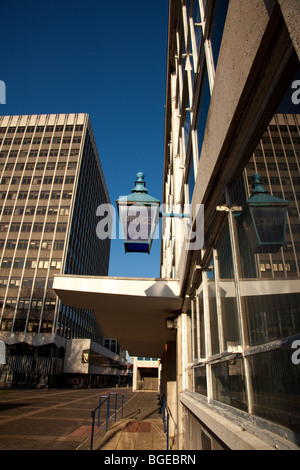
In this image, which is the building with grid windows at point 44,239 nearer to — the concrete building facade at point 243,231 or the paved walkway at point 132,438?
the paved walkway at point 132,438

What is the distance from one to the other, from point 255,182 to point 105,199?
8078cm

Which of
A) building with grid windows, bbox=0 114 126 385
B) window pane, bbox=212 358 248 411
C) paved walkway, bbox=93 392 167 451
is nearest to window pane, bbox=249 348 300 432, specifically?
window pane, bbox=212 358 248 411

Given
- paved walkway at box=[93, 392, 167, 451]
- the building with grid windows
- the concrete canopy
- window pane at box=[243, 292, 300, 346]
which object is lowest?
paved walkway at box=[93, 392, 167, 451]

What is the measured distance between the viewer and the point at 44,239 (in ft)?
158

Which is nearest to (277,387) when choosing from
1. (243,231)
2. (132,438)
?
(243,231)

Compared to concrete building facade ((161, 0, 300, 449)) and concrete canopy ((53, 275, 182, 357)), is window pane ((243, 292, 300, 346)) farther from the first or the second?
concrete canopy ((53, 275, 182, 357))

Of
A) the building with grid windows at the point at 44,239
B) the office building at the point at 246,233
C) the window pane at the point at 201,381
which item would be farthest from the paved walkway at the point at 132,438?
the building with grid windows at the point at 44,239

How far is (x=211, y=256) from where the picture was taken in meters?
3.74

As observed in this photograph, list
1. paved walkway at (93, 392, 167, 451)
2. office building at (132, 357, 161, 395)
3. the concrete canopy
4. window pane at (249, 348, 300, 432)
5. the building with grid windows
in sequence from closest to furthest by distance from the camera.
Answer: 1. window pane at (249, 348, 300, 432)
2. the concrete canopy
3. paved walkway at (93, 392, 167, 451)
4. the building with grid windows
5. office building at (132, 357, 161, 395)

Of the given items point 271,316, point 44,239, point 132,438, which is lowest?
point 132,438

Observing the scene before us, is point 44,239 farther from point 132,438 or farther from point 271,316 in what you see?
point 271,316

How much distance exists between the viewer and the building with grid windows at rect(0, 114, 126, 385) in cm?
4131

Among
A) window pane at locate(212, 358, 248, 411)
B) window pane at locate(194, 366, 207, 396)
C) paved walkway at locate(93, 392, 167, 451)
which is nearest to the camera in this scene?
window pane at locate(212, 358, 248, 411)

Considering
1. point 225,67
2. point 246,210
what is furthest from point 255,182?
point 225,67
